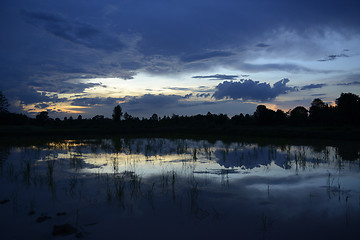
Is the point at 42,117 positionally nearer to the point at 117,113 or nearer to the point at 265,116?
the point at 117,113

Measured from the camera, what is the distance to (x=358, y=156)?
1024 cm

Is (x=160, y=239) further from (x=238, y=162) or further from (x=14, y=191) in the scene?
(x=238, y=162)

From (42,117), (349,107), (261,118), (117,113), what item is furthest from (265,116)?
(42,117)

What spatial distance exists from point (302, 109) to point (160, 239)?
5778 centimetres

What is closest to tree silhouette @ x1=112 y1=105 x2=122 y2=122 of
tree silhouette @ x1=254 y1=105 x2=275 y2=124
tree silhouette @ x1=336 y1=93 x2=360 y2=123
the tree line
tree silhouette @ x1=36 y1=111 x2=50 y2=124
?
the tree line

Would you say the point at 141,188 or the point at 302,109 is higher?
the point at 302,109

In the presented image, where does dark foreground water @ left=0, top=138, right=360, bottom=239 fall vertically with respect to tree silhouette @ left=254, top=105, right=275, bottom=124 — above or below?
below

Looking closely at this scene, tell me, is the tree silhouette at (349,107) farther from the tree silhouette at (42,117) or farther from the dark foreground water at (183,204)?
the tree silhouette at (42,117)

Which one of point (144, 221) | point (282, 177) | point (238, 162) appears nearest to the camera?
point (144, 221)

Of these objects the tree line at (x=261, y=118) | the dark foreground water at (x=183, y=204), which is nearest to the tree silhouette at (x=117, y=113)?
the tree line at (x=261, y=118)

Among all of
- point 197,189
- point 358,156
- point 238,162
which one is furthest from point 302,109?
point 197,189

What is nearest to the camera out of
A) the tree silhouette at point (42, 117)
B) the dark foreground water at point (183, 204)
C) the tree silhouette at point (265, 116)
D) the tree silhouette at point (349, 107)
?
the dark foreground water at point (183, 204)

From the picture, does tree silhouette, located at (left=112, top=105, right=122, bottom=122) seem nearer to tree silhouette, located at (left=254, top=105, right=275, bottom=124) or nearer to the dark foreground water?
tree silhouette, located at (left=254, top=105, right=275, bottom=124)

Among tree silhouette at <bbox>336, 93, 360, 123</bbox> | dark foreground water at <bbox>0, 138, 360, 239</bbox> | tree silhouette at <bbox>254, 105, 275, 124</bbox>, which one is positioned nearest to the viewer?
dark foreground water at <bbox>0, 138, 360, 239</bbox>
